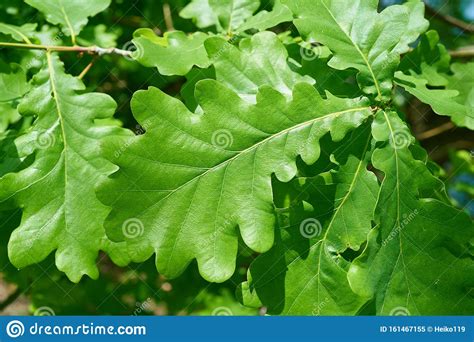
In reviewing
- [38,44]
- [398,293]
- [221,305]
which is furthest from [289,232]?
[221,305]

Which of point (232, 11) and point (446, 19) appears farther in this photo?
point (446, 19)

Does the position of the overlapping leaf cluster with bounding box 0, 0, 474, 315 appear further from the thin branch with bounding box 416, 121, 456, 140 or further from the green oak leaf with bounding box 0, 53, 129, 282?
the thin branch with bounding box 416, 121, 456, 140

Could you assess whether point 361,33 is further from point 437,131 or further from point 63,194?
point 437,131

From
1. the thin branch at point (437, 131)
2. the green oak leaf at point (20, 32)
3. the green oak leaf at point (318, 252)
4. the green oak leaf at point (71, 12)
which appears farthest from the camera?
the thin branch at point (437, 131)

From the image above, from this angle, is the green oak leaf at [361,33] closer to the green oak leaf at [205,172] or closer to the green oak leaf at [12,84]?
the green oak leaf at [205,172]

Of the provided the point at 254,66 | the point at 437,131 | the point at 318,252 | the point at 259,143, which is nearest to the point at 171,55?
the point at 254,66

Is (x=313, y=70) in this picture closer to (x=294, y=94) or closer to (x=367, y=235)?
(x=294, y=94)

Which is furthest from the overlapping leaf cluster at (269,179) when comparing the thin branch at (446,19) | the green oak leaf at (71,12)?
the thin branch at (446,19)
